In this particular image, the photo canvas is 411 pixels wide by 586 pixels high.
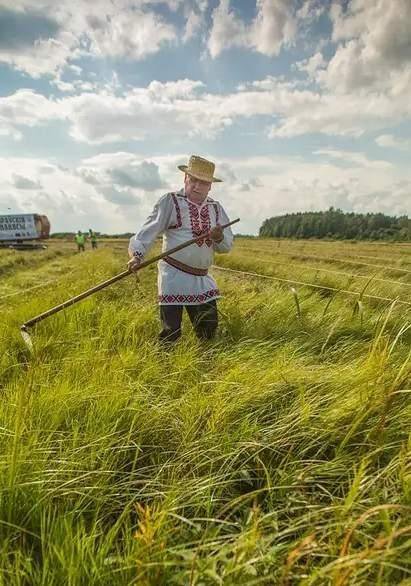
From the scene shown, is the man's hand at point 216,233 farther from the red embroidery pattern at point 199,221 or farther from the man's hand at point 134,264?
the man's hand at point 134,264

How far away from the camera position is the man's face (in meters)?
3.38

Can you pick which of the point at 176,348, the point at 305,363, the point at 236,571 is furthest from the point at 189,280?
the point at 236,571

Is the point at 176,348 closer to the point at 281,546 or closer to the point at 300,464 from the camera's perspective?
the point at 300,464

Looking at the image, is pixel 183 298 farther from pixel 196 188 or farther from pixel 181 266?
pixel 196 188

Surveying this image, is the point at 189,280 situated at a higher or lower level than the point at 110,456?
higher

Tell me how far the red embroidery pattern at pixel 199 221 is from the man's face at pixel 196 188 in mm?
58

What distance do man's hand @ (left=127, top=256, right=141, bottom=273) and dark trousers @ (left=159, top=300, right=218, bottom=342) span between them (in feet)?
1.36

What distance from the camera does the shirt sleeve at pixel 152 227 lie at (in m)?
3.23

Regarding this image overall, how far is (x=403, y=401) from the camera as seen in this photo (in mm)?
1869

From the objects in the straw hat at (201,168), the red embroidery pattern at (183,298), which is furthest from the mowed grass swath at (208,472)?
the straw hat at (201,168)

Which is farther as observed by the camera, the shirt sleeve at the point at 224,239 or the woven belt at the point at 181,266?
the shirt sleeve at the point at 224,239

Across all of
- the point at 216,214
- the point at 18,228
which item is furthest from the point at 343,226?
the point at 216,214

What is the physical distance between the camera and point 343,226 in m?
111

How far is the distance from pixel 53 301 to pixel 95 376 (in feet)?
9.37
